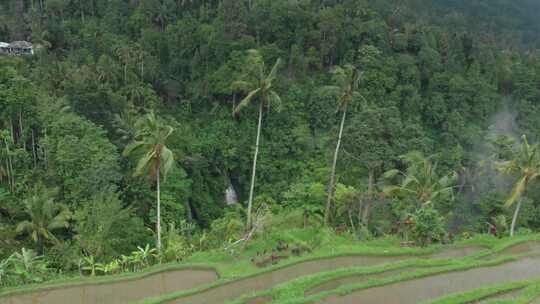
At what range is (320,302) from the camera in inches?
563

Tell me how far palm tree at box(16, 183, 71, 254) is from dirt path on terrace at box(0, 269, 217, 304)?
285 inches

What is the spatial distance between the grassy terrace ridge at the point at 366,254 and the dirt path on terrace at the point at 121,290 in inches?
37.3

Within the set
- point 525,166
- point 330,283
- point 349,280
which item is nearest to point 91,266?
point 330,283

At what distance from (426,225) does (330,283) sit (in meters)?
4.64

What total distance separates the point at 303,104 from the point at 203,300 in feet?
73.7

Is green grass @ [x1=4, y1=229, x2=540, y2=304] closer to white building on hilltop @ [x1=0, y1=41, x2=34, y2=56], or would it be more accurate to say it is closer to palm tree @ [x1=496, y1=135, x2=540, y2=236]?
palm tree @ [x1=496, y1=135, x2=540, y2=236]

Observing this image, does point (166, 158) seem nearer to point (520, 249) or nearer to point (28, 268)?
point (28, 268)

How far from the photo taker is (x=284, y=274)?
1650cm

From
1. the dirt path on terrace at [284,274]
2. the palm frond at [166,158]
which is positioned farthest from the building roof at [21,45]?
the dirt path on terrace at [284,274]

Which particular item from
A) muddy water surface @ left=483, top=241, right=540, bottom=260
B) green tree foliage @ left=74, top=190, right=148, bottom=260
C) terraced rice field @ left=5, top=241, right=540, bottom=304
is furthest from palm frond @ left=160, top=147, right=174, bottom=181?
muddy water surface @ left=483, top=241, right=540, bottom=260

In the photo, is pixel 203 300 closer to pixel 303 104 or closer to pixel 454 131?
pixel 303 104

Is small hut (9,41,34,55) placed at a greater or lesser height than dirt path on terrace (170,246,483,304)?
greater

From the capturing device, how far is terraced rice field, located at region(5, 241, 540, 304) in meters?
14.7

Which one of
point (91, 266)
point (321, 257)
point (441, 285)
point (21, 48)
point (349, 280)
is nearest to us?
point (441, 285)
